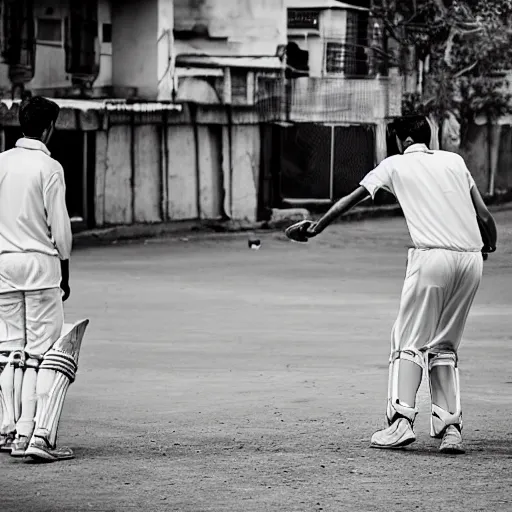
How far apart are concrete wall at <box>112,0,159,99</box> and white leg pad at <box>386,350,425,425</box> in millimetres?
26067

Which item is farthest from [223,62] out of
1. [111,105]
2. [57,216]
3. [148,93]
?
[57,216]

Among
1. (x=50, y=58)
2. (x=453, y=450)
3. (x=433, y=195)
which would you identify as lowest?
(x=453, y=450)

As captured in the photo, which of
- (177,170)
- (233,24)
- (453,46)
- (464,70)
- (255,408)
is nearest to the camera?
(255,408)

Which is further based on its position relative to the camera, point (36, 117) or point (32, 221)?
point (36, 117)

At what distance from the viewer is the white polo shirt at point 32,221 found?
778cm

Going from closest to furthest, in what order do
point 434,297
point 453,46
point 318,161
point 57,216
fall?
point 57,216 → point 434,297 → point 318,161 → point 453,46

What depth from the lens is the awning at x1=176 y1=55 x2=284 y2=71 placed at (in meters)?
35.4

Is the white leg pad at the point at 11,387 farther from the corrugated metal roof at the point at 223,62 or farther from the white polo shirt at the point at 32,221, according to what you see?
the corrugated metal roof at the point at 223,62

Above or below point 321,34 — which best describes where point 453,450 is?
below

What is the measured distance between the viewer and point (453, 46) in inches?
1667

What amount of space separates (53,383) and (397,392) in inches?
68.8

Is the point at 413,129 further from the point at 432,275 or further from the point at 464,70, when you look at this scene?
the point at 464,70

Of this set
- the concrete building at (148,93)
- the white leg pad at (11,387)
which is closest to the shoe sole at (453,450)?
the white leg pad at (11,387)

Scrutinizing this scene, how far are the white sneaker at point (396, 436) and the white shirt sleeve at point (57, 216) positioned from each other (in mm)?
1832
